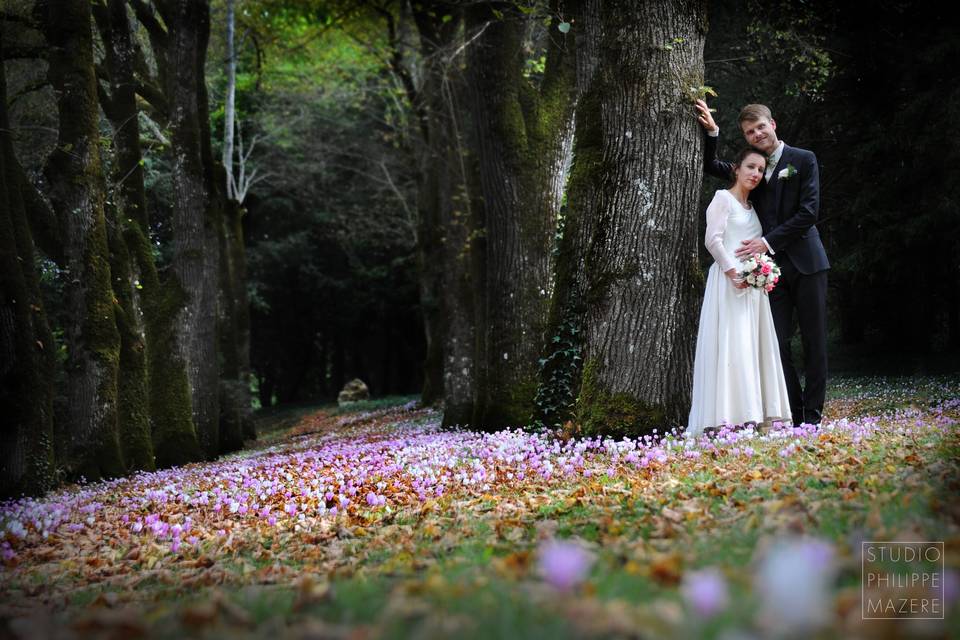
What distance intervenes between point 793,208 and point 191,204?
484 inches

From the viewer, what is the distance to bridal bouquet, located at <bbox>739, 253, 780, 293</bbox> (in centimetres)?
774

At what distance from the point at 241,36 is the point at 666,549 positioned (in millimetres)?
25488

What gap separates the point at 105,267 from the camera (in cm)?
1160

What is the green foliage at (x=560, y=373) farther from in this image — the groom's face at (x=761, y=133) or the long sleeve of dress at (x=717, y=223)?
the groom's face at (x=761, y=133)

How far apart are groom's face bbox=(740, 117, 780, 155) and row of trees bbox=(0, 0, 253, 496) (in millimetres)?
8330

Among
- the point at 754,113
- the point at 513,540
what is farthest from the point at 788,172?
the point at 513,540

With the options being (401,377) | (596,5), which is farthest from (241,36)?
(401,377)

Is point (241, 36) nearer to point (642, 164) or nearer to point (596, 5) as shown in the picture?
point (596, 5)

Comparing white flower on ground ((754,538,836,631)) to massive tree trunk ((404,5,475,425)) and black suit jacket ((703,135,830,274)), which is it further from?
massive tree trunk ((404,5,475,425))

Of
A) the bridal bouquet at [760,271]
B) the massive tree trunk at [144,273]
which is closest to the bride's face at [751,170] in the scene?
the bridal bouquet at [760,271]

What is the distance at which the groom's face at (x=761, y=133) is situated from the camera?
26.6 ft

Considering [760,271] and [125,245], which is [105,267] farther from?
[760,271]

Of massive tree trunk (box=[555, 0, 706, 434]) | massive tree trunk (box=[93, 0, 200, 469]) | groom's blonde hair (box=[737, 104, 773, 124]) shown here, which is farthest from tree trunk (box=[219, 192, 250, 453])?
groom's blonde hair (box=[737, 104, 773, 124])

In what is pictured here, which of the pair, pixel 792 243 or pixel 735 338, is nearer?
pixel 735 338
